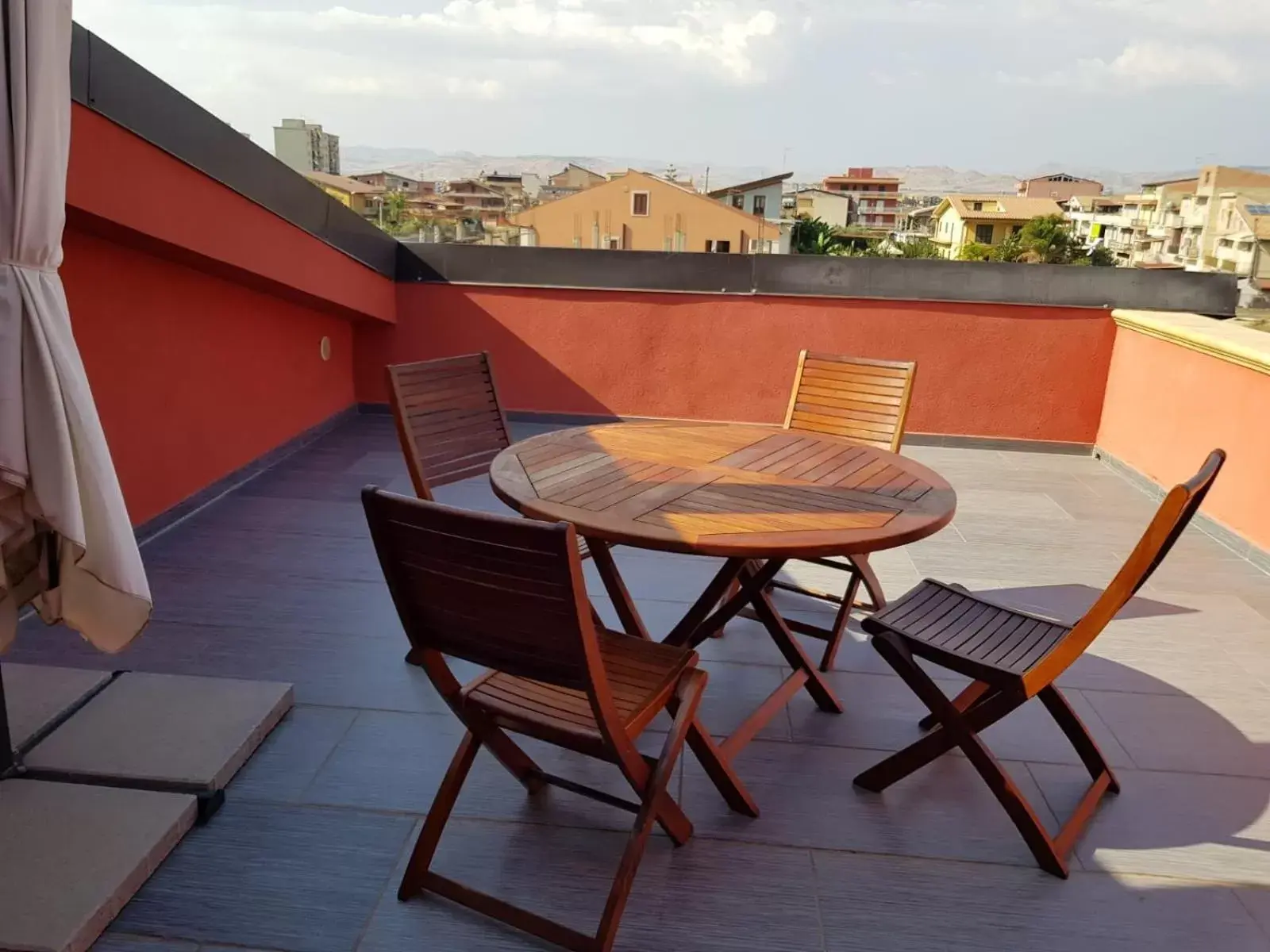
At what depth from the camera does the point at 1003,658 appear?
2.10 meters

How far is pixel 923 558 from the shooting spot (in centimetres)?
409

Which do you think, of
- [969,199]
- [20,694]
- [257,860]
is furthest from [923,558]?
[969,199]

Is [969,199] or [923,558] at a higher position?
[969,199]

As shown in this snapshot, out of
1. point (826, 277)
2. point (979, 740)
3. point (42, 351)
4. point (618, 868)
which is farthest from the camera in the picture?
point (826, 277)

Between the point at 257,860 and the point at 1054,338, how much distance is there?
5529 mm

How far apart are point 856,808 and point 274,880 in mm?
1304

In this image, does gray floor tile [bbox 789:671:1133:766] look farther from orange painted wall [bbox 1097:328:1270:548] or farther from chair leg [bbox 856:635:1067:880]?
orange painted wall [bbox 1097:328:1270:548]

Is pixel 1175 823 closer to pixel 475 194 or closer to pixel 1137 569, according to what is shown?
pixel 1137 569

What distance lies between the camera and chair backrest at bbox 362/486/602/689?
1.49 metres

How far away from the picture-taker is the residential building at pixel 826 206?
46.4 meters

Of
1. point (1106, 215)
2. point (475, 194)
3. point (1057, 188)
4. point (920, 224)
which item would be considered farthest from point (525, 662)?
point (1057, 188)

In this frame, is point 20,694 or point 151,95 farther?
point 151,95

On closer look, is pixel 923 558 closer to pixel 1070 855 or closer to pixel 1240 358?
pixel 1240 358

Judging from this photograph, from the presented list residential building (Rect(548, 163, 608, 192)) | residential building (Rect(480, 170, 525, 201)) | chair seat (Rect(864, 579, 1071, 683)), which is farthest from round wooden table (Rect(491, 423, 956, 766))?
residential building (Rect(548, 163, 608, 192))
